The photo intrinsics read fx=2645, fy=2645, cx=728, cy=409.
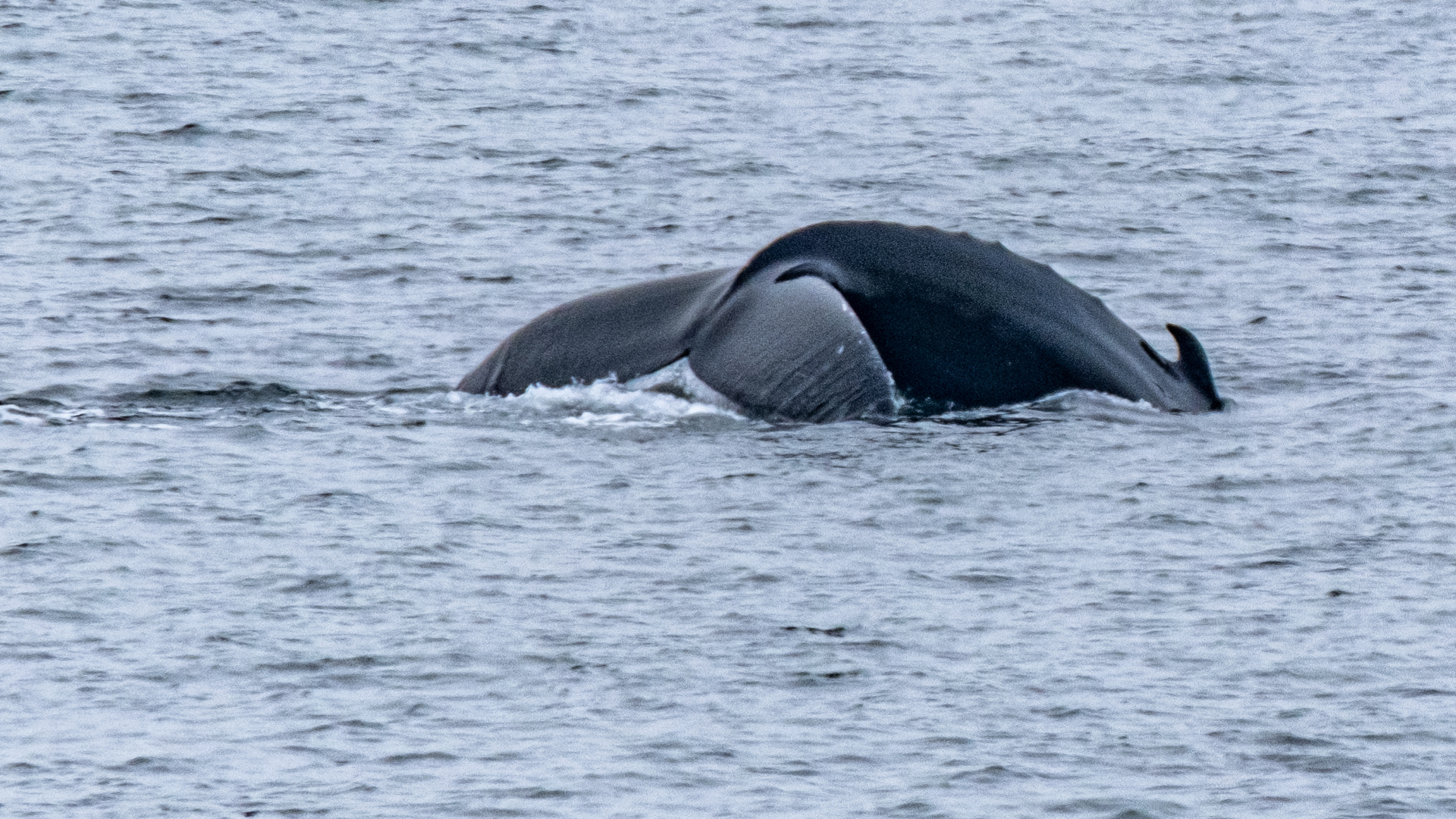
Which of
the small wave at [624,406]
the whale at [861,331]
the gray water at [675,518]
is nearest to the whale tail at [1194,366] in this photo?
the gray water at [675,518]

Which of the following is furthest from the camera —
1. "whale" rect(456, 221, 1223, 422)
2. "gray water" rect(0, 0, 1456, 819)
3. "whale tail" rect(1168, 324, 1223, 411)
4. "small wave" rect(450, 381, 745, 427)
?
"whale tail" rect(1168, 324, 1223, 411)

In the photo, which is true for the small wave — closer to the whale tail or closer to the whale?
the whale

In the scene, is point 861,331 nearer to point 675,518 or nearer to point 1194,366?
point 675,518

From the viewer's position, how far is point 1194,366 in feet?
40.8

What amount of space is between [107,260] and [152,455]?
6.24 metres

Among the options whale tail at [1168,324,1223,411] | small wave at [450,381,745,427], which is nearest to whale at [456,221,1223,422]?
small wave at [450,381,745,427]

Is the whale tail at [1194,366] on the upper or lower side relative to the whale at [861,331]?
lower

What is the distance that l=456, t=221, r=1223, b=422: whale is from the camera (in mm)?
11141

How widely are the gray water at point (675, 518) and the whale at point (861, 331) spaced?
0.14 m

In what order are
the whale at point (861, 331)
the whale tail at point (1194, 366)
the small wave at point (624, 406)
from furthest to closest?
1. the whale tail at point (1194, 366)
2. the small wave at point (624, 406)
3. the whale at point (861, 331)

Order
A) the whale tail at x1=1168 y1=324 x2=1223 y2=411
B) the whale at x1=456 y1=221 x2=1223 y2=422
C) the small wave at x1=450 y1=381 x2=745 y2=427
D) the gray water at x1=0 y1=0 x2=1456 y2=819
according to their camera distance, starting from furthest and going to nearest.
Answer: the whale tail at x1=1168 y1=324 x2=1223 y2=411 → the small wave at x1=450 y1=381 x2=745 y2=427 → the whale at x1=456 y1=221 x2=1223 y2=422 → the gray water at x1=0 y1=0 x2=1456 y2=819

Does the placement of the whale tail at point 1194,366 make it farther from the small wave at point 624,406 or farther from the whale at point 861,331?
the small wave at point 624,406

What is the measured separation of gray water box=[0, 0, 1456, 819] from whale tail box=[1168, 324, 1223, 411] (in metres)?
0.36

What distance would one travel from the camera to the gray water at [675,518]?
7.58 meters
